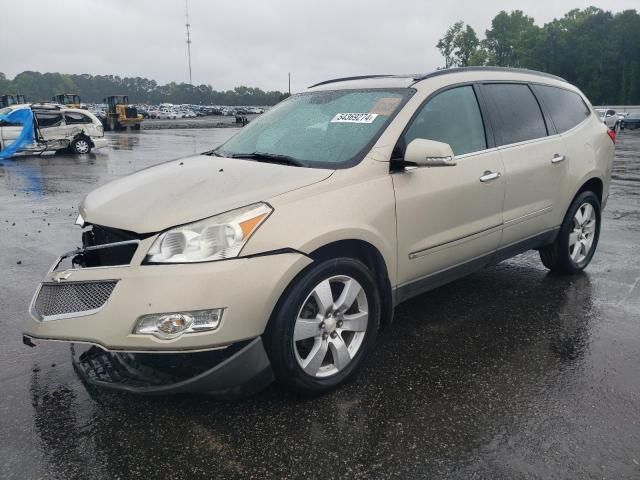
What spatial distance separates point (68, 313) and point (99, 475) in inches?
30.9

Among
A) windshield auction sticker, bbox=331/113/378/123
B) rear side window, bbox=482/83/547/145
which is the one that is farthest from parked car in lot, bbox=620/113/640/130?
windshield auction sticker, bbox=331/113/378/123

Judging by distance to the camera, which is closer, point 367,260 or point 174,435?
point 174,435

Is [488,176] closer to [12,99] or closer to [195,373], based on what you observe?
[195,373]

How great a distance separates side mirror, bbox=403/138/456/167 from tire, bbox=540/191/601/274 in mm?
2159

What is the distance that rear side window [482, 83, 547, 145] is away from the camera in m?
4.20

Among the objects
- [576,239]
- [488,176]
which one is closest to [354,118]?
[488,176]

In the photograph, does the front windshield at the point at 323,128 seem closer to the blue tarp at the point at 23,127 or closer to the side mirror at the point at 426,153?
the side mirror at the point at 426,153

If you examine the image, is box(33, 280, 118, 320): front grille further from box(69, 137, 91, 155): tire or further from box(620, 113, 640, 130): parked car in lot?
box(620, 113, 640, 130): parked car in lot

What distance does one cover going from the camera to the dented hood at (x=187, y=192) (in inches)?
109

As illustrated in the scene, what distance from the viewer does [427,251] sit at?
11.7 ft

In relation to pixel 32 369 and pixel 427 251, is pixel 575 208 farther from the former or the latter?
pixel 32 369

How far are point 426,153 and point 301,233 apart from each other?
0.94m

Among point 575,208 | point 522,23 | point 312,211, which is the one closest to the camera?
point 312,211

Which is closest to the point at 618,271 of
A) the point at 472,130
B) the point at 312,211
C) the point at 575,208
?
the point at 575,208
